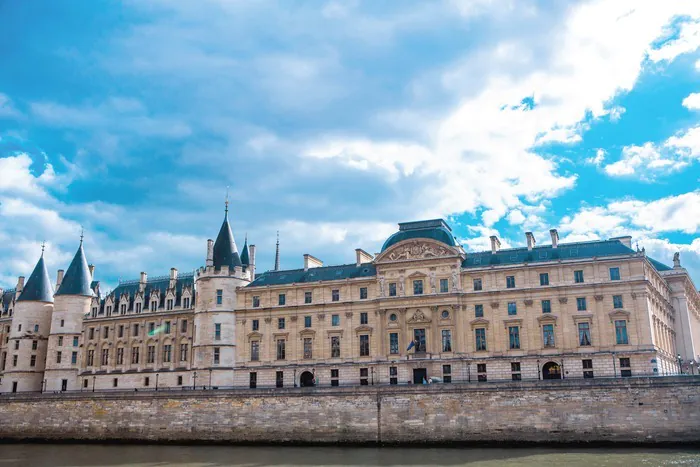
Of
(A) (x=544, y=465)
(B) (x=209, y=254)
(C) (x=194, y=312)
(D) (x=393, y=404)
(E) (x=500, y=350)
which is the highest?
(B) (x=209, y=254)

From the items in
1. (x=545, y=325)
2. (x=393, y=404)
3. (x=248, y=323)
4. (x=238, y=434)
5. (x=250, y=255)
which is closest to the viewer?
(x=393, y=404)

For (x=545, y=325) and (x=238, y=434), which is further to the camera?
(x=545, y=325)

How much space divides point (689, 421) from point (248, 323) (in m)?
39.7

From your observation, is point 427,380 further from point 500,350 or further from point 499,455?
point 499,455

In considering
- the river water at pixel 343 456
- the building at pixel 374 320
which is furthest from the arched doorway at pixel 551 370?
the river water at pixel 343 456

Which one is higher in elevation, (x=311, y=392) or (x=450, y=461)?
(x=311, y=392)

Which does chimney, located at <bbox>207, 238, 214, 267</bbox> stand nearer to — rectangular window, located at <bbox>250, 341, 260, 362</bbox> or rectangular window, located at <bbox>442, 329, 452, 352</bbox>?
rectangular window, located at <bbox>250, 341, 260, 362</bbox>

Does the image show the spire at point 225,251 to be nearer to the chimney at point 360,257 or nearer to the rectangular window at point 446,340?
the chimney at point 360,257

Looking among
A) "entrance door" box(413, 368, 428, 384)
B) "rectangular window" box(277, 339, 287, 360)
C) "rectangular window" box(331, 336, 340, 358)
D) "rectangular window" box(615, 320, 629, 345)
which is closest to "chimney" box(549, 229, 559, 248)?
"rectangular window" box(615, 320, 629, 345)

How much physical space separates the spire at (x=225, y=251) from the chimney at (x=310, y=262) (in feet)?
22.3

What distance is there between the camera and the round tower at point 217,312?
6394cm

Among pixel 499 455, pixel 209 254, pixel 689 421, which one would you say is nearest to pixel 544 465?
pixel 499 455

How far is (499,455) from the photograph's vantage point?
3900 cm

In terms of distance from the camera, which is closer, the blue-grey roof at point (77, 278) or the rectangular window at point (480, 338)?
the rectangular window at point (480, 338)
